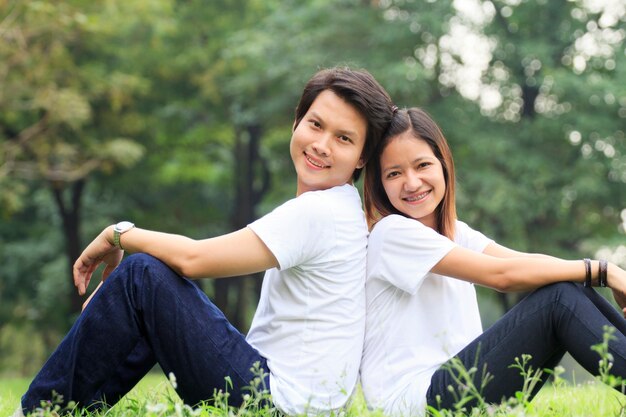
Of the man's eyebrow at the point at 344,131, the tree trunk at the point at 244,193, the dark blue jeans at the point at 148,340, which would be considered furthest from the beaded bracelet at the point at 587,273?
the tree trunk at the point at 244,193

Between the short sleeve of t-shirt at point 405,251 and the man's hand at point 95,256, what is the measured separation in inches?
40.1

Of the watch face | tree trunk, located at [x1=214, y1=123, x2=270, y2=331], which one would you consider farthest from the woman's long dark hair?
tree trunk, located at [x1=214, y1=123, x2=270, y2=331]

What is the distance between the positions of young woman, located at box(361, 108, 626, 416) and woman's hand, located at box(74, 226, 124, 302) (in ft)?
3.30

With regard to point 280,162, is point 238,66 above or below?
above

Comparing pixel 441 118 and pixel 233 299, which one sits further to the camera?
pixel 233 299

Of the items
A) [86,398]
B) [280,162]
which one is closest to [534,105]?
[280,162]

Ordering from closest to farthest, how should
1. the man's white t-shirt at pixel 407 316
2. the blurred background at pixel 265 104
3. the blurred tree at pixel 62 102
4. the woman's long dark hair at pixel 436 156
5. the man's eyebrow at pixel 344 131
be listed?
the man's white t-shirt at pixel 407 316 < the man's eyebrow at pixel 344 131 < the woman's long dark hair at pixel 436 156 < the blurred tree at pixel 62 102 < the blurred background at pixel 265 104

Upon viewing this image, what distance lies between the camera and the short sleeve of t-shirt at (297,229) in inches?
115

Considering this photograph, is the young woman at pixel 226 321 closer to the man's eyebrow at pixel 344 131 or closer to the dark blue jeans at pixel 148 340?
the dark blue jeans at pixel 148 340

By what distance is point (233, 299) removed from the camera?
2188 cm

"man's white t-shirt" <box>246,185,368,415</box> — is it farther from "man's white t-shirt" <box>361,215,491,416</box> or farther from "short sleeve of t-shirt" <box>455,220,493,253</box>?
"short sleeve of t-shirt" <box>455,220,493,253</box>

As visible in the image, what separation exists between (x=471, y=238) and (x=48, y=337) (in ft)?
63.8

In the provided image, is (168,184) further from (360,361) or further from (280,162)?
(360,361)

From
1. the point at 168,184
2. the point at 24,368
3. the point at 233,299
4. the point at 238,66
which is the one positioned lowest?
the point at 24,368
